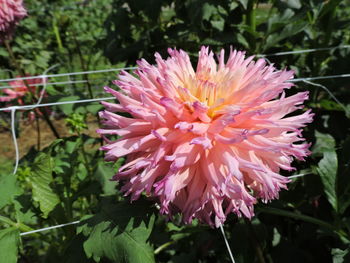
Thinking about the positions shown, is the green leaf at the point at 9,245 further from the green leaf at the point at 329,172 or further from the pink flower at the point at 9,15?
the pink flower at the point at 9,15

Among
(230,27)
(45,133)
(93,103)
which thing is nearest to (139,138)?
(93,103)

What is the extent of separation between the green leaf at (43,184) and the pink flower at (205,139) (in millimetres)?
325

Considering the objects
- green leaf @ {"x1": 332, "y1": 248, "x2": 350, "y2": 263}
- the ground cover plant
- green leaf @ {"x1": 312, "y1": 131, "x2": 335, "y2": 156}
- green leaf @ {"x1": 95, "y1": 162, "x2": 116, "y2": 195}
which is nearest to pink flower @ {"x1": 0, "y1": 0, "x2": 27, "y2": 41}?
the ground cover plant

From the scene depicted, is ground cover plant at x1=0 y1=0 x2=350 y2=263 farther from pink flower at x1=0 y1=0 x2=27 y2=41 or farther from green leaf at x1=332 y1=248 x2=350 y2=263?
pink flower at x1=0 y1=0 x2=27 y2=41

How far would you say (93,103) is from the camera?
1602 mm

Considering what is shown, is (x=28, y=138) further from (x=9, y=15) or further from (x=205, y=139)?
(x=205, y=139)

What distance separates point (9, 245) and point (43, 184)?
0.23m

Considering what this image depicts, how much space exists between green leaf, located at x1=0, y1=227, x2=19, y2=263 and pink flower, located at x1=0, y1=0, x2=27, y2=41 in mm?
1190

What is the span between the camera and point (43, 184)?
1.10 metres

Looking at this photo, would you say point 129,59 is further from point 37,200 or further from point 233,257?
point 233,257

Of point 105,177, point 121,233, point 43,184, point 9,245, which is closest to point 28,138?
point 105,177

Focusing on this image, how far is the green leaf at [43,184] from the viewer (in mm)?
1066

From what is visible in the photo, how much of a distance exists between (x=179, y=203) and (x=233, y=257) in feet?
1.51

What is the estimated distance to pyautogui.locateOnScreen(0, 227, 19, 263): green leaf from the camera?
88 cm
